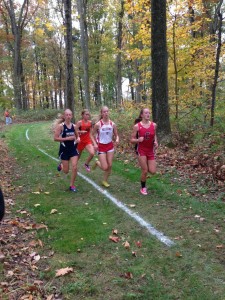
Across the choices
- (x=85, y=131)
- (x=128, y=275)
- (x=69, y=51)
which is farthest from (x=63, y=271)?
(x=69, y=51)

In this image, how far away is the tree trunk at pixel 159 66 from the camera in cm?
1109

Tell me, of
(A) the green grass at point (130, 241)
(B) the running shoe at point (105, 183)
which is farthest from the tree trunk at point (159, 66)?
(B) the running shoe at point (105, 183)

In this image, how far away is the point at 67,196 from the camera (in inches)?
317

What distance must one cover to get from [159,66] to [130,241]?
7.82 meters

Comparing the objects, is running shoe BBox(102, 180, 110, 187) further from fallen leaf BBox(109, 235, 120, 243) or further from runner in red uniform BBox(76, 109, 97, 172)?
fallen leaf BBox(109, 235, 120, 243)

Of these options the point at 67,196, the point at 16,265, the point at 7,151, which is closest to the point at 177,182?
the point at 67,196

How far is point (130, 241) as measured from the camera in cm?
529

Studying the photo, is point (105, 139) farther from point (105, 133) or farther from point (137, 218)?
point (137, 218)

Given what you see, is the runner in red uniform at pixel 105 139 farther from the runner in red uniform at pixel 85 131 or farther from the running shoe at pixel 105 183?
the runner in red uniform at pixel 85 131

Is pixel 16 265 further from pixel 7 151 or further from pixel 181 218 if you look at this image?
pixel 7 151

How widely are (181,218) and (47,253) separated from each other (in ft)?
8.76

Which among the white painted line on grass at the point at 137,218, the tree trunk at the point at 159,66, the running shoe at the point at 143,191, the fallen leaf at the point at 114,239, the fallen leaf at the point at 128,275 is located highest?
the tree trunk at the point at 159,66

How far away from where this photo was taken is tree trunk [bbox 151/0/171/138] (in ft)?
36.4

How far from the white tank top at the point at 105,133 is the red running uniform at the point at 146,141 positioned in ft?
3.53
